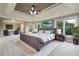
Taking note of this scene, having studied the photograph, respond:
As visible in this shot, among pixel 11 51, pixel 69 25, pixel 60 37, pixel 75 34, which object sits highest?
pixel 69 25

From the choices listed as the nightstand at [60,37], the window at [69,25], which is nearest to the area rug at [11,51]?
the nightstand at [60,37]

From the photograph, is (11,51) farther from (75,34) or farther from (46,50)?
(75,34)

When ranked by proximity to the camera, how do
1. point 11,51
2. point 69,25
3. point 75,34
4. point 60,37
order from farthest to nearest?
point 60,37
point 69,25
point 75,34
point 11,51

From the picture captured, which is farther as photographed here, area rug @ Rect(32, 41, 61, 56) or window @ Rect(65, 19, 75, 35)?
window @ Rect(65, 19, 75, 35)

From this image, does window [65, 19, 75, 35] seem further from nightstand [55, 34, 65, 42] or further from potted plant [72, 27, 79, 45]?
nightstand [55, 34, 65, 42]

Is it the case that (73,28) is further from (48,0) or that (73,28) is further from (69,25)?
(48,0)

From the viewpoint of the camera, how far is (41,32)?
5023 mm

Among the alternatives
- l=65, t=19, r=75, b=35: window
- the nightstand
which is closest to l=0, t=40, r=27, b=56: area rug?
the nightstand

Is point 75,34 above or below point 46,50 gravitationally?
above

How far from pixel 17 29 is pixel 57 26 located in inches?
287

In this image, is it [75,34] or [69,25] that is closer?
[75,34]

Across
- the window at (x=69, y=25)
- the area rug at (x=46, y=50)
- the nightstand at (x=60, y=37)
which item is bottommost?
the area rug at (x=46, y=50)

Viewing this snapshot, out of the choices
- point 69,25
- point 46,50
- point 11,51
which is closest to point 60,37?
point 69,25

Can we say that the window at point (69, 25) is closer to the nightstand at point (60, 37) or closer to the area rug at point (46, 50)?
the nightstand at point (60, 37)
